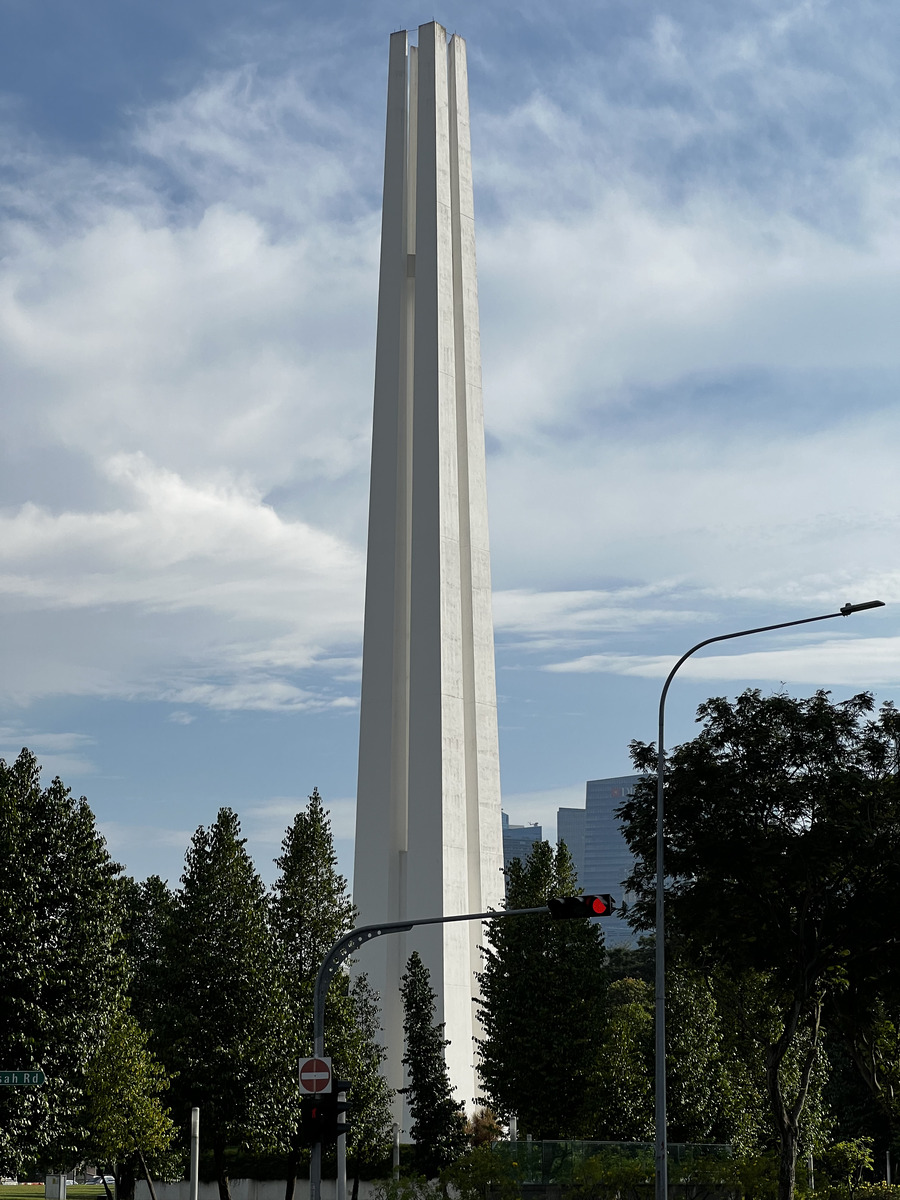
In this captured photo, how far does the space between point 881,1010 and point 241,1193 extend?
96.0 feet

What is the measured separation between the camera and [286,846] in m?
48.4

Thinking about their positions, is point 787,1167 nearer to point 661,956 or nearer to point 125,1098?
point 661,956

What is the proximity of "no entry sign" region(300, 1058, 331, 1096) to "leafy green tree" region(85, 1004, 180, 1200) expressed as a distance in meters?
A: 18.0

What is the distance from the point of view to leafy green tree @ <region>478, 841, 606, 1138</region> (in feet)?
149

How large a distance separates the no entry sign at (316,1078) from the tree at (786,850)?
12.3m

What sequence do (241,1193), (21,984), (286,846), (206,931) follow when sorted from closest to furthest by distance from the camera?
(21,984) → (206,931) → (286,846) → (241,1193)

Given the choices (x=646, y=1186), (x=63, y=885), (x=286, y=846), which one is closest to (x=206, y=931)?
(x=286, y=846)

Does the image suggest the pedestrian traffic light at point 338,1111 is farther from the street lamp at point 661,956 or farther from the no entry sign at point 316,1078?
the street lamp at point 661,956

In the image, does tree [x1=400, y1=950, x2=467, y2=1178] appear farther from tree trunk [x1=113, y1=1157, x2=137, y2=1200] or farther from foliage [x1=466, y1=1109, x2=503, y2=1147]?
tree trunk [x1=113, y1=1157, x2=137, y2=1200]

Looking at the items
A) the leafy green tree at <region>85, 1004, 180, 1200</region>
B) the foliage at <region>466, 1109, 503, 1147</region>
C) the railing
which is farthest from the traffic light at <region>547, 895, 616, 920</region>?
the foliage at <region>466, 1109, 503, 1147</region>

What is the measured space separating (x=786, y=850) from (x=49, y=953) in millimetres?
16841

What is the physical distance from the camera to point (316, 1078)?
23.2 meters

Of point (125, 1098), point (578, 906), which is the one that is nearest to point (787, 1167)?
point (578, 906)

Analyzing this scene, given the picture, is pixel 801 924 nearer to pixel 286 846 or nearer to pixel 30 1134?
pixel 30 1134
